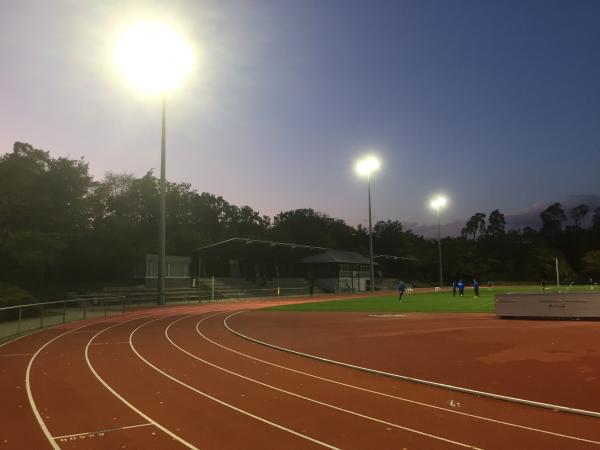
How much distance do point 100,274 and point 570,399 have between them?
46408mm

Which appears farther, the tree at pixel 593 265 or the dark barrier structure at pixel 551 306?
the tree at pixel 593 265

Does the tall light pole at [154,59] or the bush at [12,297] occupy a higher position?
the tall light pole at [154,59]

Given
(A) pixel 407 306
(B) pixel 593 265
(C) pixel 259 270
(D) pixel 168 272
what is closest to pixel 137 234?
(D) pixel 168 272

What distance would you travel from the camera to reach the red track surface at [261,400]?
6078 mm

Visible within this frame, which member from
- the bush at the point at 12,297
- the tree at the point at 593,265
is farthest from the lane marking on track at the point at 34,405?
the tree at the point at 593,265

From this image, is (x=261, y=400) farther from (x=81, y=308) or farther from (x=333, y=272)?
(x=333, y=272)

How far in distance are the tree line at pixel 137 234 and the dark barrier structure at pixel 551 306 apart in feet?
97.1

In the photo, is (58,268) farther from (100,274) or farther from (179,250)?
(179,250)

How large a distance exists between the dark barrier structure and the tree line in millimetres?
29596

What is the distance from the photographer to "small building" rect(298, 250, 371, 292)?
207ft

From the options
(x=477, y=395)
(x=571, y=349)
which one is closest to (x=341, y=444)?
(x=477, y=395)

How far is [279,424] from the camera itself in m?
6.65

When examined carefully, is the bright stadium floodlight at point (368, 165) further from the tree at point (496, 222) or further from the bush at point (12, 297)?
the tree at point (496, 222)

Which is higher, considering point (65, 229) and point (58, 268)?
point (65, 229)
